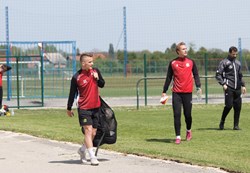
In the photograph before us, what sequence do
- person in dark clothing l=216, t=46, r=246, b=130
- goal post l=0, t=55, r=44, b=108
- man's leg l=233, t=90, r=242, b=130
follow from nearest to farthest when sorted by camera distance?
person in dark clothing l=216, t=46, r=246, b=130
man's leg l=233, t=90, r=242, b=130
goal post l=0, t=55, r=44, b=108

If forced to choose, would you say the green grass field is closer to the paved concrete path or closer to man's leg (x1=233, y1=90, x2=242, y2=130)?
man's leg (x1=233, y1=90, x2=242, y2=130)

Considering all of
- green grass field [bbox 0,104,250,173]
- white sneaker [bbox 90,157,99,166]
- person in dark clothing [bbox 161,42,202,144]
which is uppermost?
person in dark clothing [bbox 161,42,202,144]

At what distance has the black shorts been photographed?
10.5 m

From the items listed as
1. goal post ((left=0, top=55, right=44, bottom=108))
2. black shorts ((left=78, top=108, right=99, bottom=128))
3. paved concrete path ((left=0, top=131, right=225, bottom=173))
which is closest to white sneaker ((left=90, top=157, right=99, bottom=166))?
paved concrete path ((left=0, top=131, right=225, bottom=173))

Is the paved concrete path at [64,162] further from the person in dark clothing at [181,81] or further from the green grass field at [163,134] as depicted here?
the person in dark clothing at [181,81]

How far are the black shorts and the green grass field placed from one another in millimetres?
1089

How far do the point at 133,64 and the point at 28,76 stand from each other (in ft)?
34.5

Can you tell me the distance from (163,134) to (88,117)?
463 cm

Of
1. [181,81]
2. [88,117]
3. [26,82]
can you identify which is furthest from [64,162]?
[26,82]

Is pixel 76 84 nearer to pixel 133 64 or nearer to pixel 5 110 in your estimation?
pixel 5 110

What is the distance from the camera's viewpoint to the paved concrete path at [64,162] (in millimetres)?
9742

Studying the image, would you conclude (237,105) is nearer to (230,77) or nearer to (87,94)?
(230,77)

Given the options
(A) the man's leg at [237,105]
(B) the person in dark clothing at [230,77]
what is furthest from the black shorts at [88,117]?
(A) the man's leg at [237,105]

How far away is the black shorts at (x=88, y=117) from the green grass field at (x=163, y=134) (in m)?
1.09
